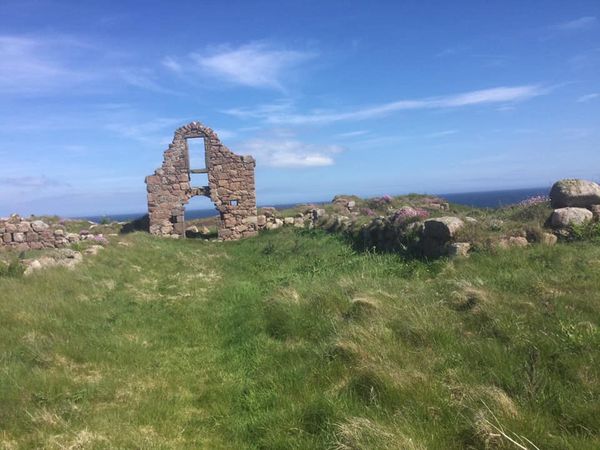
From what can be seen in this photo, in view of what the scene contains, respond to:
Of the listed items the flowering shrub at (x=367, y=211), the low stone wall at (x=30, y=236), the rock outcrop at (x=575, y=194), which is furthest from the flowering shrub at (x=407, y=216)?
the low stone wall at (x=30, y=236)

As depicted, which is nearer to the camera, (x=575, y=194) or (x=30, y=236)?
(x=575, y=194)

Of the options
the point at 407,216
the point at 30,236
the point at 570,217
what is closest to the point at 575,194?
the point at 570,217

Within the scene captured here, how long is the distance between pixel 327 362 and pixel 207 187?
2078cm

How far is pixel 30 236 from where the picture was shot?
842 inches

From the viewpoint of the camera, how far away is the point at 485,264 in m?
9.48

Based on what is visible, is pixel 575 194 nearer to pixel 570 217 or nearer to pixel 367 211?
pixel 570 217

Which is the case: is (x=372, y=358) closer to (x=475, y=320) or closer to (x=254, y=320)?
(x=475, y=320)

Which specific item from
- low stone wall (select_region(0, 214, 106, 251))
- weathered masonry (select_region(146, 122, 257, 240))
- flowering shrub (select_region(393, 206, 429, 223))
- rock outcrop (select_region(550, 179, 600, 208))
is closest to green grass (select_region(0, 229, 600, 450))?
rock outcrop (select_region(550, 179, 600, 208))

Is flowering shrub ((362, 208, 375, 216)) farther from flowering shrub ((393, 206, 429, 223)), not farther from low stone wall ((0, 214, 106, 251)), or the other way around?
low stone wall ((0, 214, 106, 251))

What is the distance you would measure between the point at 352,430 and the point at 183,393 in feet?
9.51

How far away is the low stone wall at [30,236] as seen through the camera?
2097 centimetres

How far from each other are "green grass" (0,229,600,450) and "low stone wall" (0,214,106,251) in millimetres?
11782

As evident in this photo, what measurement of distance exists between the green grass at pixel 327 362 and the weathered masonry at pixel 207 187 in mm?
14232

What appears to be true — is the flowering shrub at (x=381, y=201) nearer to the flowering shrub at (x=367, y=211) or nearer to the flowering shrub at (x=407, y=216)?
the flowering shrub at (x=367, y=211)
